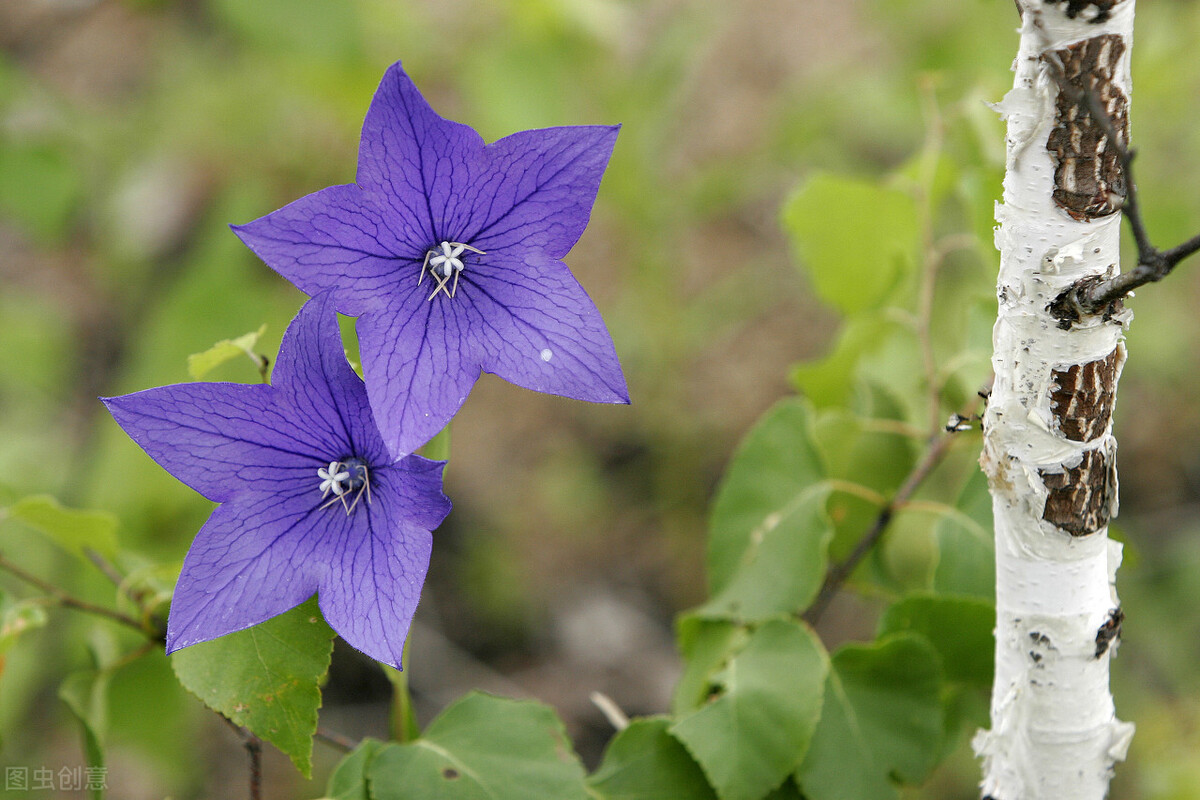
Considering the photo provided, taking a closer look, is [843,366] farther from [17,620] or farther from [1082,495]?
[17,620]

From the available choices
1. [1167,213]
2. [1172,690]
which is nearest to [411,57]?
[1167,213]

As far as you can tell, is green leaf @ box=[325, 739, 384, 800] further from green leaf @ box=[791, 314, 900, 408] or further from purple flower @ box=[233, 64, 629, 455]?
green leaf @ box=[791, 314, 900, 408]

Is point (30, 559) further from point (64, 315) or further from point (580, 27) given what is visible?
point (580, 27)

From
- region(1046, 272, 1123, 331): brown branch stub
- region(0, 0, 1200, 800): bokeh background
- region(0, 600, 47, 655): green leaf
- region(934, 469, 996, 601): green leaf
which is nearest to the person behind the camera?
region(1046, 272, 1123, 331): brown branch stub

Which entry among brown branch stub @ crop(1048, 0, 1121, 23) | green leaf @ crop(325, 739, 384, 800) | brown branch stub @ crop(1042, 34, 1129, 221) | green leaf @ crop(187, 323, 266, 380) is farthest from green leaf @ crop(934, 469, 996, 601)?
green leaf @ crop(187, 323, 266, 380)

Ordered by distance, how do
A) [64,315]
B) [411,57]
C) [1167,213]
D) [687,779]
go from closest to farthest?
[687,779] < [1167,213] < [411,57] < [64,315]

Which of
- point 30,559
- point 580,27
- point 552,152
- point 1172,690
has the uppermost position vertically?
point 580,27

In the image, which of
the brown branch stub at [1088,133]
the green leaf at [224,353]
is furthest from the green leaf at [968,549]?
the green leaf at [224,353]
